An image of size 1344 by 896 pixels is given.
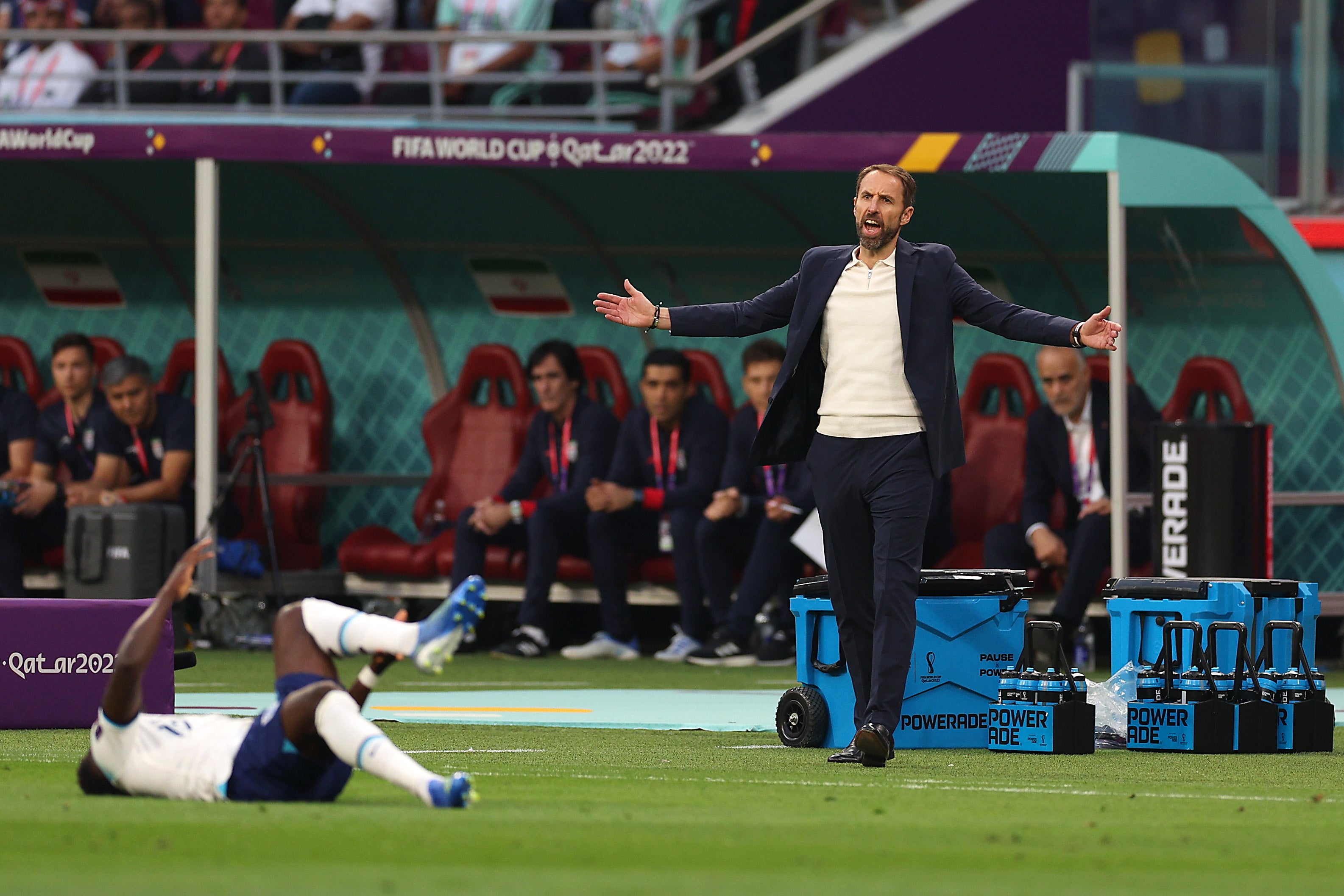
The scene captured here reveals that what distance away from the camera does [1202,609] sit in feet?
26.8

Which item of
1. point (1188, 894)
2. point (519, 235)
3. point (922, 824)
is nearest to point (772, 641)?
point (519, 235)

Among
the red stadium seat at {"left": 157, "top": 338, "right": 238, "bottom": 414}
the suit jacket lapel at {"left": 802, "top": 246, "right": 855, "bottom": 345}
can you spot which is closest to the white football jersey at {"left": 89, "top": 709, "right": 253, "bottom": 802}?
the suit jacket lapel at {"left": 802, "top": 246, "right": 855, "bottom": 345}

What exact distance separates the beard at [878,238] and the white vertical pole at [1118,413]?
14.1 feet

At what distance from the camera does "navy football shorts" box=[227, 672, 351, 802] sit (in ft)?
17.7

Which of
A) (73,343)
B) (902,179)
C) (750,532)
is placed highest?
(902,179)

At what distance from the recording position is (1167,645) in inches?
312

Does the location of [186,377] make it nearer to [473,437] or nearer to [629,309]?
[473,437]

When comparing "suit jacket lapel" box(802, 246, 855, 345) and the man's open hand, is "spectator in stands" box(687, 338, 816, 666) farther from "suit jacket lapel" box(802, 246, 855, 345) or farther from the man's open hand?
the man's open hand

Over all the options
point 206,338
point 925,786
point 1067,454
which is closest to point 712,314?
point 925,786

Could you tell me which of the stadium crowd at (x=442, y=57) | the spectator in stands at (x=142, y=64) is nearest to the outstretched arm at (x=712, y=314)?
the stadium crowd at (x=442, y=57)

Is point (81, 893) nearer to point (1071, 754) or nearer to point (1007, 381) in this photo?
point (1071, 754)

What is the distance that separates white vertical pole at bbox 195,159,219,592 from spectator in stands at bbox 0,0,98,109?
3944 millimetres

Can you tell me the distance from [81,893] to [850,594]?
3697mm

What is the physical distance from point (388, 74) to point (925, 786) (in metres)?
10.1
